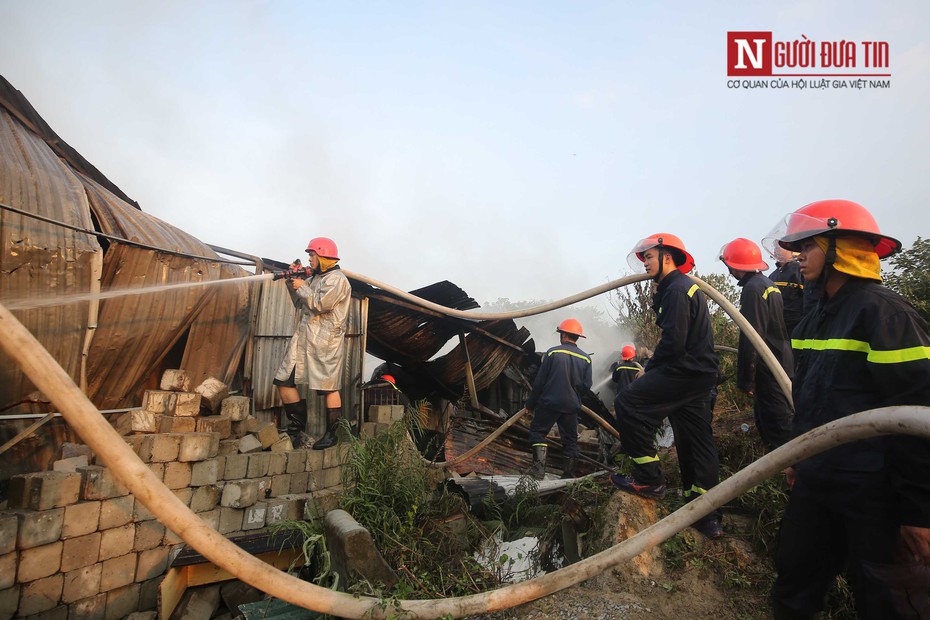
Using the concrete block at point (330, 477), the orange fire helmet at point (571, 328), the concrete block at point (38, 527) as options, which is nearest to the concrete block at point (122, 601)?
the concrete block at point (38, 527)

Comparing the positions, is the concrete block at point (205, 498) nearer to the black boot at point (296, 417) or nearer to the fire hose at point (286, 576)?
the black boot at point (296, 417)

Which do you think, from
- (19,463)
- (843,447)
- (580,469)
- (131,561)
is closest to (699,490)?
(843,447)

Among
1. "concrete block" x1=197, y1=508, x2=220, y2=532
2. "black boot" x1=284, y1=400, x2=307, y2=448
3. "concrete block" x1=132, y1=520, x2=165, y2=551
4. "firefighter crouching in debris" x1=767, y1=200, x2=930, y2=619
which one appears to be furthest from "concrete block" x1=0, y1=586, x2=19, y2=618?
"firefighter crouching in debris" x1=767, y1=200, x2=930, y2=619

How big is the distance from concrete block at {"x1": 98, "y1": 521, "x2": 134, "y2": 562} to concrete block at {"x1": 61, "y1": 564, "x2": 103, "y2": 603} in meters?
0.10

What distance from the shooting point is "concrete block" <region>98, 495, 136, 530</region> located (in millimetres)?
4213

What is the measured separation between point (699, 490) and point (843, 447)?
1737 millimetres

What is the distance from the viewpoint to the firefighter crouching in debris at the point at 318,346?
18.9ft

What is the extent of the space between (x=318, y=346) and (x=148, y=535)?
231 centimetres

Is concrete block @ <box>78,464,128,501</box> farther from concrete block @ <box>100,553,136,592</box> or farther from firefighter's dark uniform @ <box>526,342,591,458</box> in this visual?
firefighter's dark uniform @ <box>526,342,591,458</box>

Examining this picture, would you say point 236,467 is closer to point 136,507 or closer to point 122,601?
point 136,507

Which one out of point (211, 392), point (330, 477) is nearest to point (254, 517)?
point (330, 477)

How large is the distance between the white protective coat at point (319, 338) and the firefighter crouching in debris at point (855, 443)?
4.48 metres

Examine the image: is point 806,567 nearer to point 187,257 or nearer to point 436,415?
point 187,257

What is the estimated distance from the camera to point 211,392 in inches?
209
